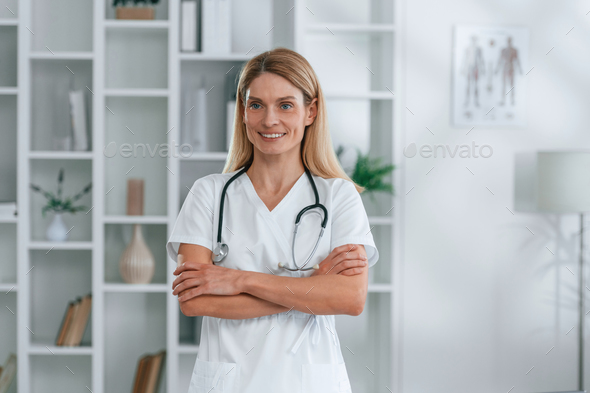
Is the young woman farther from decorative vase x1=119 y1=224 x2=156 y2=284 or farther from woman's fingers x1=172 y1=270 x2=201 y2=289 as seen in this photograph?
decorative vase x1=119 y1=224 x2=156 y2=284

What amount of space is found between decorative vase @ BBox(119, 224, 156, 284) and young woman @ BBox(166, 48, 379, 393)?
1124 millimetres

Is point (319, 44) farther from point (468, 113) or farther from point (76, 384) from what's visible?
point (76, 384)

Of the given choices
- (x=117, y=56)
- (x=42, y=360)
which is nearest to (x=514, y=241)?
(x=117, y=56)

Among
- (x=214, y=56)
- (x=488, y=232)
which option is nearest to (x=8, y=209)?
(x=214, y=56)

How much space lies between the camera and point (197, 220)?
45.6 inches

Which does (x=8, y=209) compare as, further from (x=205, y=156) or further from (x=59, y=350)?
(x=205, y=156)

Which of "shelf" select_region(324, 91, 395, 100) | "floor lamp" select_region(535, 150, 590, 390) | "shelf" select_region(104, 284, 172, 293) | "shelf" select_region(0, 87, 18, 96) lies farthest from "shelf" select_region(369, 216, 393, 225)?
"shelf" select_region(0, 87, 18, 96)

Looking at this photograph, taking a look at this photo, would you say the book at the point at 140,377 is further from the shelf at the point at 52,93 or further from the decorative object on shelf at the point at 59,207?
the shelf at the point at 52,93

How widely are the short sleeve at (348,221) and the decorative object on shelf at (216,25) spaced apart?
1.34 metres

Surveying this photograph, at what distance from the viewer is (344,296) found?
3.60 ft

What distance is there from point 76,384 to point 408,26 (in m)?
2.56

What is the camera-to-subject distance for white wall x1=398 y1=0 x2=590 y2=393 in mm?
2453

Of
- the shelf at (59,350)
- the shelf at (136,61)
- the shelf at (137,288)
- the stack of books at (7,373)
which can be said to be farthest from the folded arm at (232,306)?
the stack of books at (7,373)

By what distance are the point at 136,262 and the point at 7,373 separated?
858mm
